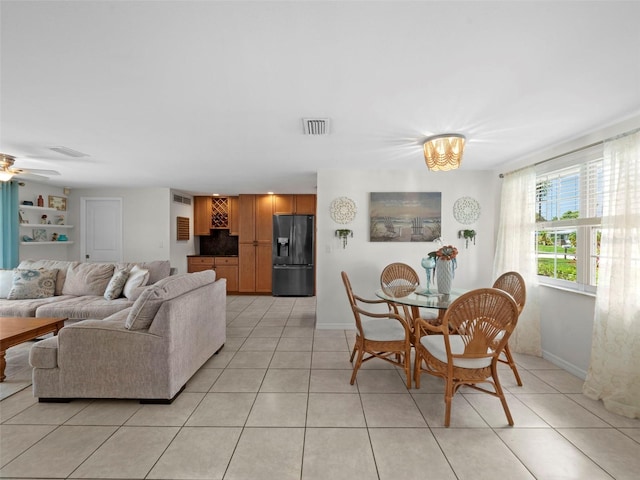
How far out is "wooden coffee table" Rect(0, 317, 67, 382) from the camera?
96.8 inches

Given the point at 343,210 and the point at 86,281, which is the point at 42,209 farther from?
the point at 343,210

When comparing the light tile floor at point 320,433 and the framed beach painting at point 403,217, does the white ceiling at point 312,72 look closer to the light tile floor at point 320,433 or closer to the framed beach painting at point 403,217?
the framed beach painting at point 403,217

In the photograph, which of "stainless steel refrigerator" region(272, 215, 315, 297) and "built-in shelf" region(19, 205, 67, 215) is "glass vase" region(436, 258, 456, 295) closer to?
"stainless steel refrigerator" region(272, 215, 315, 297)

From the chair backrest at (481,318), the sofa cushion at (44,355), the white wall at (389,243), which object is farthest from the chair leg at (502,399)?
the sofa cushion at (44,355)

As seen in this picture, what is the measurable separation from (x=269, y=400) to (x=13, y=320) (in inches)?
112

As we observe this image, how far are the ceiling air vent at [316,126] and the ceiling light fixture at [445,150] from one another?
0.96m

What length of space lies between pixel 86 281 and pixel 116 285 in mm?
575

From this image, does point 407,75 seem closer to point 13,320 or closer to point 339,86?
point 339,86

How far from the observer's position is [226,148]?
3152 mm

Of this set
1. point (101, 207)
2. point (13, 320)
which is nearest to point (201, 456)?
point (13, 320)

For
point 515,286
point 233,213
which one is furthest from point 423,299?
point 233,213

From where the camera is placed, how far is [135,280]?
149 inches

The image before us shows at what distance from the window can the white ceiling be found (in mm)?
345

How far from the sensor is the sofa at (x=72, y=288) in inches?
134
